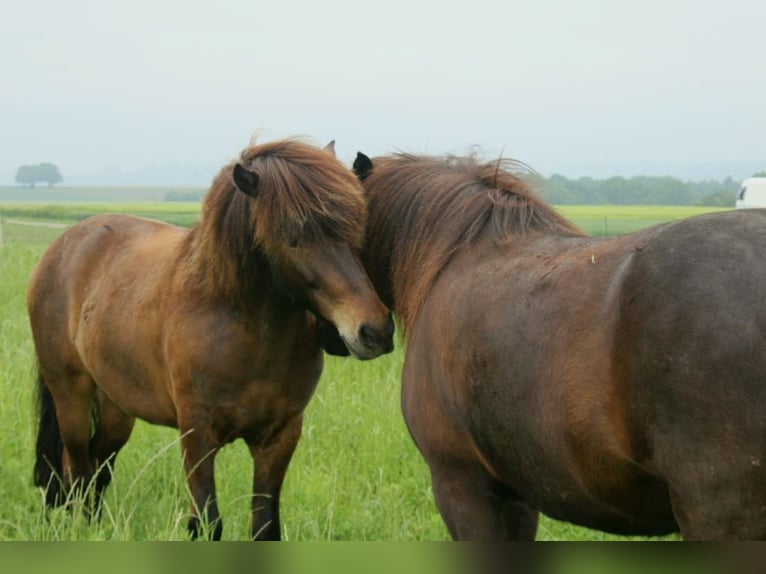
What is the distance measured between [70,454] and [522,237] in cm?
374

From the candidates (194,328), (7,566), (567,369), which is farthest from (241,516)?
(7,566)

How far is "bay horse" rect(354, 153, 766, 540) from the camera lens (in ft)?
7.09

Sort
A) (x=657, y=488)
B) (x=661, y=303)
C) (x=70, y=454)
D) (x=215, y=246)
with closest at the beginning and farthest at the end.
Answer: (x=661, y=303) < (x=657, y=488) < (x=215, y=246) < (x=70, y=454)

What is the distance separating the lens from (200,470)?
14.4 feet

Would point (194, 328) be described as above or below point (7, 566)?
below

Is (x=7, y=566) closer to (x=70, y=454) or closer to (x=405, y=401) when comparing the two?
(x=405, y=401)

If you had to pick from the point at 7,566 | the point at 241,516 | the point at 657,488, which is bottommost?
the point at 241,516

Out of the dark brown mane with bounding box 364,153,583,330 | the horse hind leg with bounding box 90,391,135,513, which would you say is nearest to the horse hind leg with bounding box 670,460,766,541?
the dark brown mane with bounding box 364,153,583,330

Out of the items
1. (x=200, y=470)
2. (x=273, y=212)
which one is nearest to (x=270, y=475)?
(x=200, y=470)

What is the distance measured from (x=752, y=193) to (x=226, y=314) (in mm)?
18332

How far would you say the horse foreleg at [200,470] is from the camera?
4.34m

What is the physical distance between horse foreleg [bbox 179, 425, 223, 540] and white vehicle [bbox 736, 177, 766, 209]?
17.8 meters

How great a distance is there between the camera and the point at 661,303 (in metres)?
2.26

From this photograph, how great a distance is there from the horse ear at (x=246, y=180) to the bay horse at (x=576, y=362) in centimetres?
70
